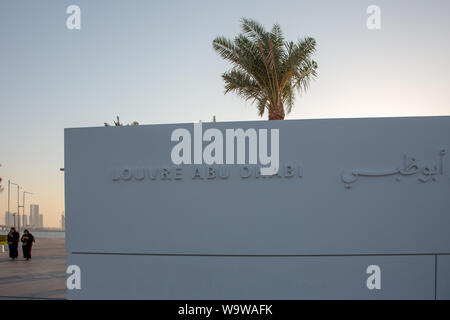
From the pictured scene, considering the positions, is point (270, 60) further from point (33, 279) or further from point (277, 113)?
point (33, 279)

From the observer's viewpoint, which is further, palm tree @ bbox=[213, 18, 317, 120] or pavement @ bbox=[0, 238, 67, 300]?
palm tree @ bbox=[213, 18, 317, 120]

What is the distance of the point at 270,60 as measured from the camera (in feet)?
40.0

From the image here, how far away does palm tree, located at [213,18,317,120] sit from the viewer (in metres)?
12.2

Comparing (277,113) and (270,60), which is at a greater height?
(270,60)

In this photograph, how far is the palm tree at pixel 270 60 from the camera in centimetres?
1222

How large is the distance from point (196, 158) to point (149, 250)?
2.12 meters

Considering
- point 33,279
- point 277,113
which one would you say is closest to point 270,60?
point 277,113

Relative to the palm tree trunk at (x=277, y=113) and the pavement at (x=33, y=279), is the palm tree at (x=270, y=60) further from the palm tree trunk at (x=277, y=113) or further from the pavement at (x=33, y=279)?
the pavement at (x=33, y=279)

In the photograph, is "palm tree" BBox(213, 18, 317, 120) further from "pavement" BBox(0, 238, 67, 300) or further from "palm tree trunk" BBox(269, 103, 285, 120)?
"pavement" BBox(0, 238, 67, 300)

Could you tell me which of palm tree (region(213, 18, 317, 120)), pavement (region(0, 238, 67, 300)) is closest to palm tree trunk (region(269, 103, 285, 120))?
palm tree (region(213, 18, 317, 120))

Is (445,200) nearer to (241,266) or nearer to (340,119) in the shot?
(340,119)

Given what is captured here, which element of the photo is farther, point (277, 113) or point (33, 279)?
point (277, 113)

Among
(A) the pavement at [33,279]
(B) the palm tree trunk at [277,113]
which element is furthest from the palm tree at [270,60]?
(A) the pavement at [33,279]
